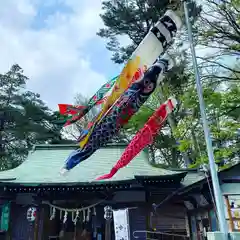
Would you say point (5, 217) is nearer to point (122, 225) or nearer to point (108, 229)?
point (108, 229)

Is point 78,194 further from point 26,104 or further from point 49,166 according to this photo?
point 26,104

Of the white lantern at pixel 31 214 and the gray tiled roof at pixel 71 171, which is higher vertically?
the gray tiled roof at pixel 71 171

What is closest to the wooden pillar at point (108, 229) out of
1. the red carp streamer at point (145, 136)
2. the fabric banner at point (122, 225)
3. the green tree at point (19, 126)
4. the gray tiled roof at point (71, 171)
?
the gray tiled roof at point (71, 171)

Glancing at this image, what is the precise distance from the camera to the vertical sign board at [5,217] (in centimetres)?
939

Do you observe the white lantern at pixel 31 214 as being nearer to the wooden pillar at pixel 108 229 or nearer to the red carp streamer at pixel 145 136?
the wooden pillar at pixel 108 229

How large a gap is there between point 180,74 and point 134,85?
4364mm

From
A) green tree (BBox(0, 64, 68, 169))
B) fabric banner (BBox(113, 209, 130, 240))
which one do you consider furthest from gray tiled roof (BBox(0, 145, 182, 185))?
green tree (BBox(0, 64, 68, 169))

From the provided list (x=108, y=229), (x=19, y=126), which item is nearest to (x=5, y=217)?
(x=108, y=229)

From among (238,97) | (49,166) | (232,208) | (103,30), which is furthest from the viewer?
(103,30)

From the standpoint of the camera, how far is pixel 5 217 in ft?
31.2

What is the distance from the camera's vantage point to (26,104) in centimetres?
2283

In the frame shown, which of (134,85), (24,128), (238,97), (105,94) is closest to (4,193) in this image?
(105,94)

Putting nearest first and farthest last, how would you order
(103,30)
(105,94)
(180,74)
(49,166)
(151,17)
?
1. (105,94)
2. (180,74)
3. (49,166)
4. (151,17)
5. (103,30)

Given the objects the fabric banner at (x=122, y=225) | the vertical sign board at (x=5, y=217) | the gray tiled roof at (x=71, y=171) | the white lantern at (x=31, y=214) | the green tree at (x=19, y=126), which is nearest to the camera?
the fabric banner at (x=122, y=225)
